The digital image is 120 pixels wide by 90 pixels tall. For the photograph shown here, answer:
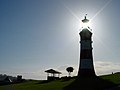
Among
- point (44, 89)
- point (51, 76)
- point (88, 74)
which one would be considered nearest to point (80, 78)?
point (88, 74)

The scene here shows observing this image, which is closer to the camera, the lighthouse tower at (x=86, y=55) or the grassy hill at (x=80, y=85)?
the grassy hill at (x=80, y=85)

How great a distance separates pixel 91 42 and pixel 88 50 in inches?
61.4

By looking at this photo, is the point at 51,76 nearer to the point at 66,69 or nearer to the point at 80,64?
the point at 66,69

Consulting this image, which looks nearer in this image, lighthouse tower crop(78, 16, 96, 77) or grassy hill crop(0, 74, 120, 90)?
grassy hill crop(0, 74, 120, 90)

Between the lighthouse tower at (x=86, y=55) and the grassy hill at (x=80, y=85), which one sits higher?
the lighthouse tower at (x=86, y=55)

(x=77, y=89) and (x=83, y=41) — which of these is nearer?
(x=77, y=89)

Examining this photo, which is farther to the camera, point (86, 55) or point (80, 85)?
point (86, 55)

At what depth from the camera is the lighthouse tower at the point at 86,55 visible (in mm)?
46906

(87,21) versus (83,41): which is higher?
(87,21)

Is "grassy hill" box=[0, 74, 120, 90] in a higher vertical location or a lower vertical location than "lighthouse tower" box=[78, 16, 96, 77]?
lower

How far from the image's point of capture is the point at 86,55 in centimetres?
4759

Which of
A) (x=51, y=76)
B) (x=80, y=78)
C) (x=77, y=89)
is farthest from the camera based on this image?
(x=51, y=76)

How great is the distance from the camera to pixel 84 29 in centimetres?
4919

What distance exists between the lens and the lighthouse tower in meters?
46.9
